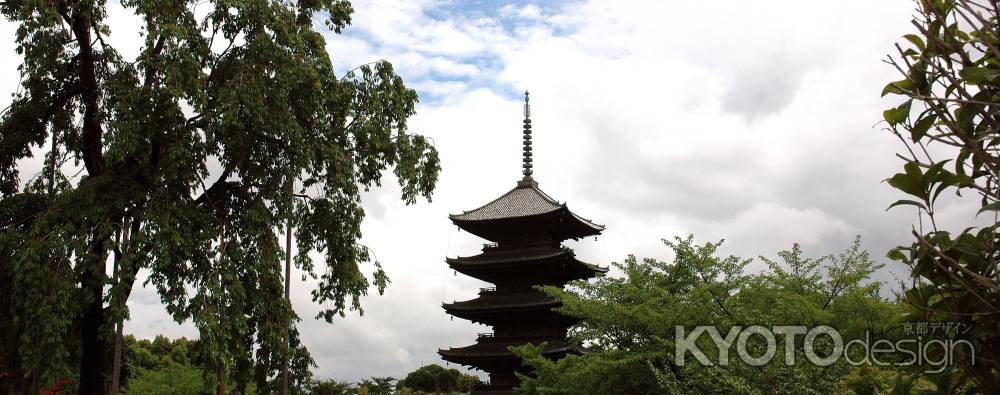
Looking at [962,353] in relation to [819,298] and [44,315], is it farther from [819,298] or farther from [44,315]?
[819,298]

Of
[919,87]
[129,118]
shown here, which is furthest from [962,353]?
[129,118]

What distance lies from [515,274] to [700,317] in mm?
11272

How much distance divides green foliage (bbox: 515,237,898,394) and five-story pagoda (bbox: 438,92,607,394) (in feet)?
20.5

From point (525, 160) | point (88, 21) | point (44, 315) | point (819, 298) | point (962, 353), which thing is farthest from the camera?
point (525, 160)

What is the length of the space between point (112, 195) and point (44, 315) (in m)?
2.12

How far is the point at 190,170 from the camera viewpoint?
12.7m

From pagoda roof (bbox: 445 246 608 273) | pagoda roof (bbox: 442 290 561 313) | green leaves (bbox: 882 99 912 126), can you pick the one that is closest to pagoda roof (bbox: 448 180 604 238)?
pagoda roof (bbox: 445 246 608 273)

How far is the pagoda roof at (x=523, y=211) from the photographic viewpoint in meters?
26.2

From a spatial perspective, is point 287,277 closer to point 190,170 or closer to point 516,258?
point 190,170

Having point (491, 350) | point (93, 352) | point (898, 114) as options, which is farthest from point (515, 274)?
point (898, 114)

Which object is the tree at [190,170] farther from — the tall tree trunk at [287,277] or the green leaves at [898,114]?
the green leaves at [898,114]

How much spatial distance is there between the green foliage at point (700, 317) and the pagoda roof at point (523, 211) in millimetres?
7557

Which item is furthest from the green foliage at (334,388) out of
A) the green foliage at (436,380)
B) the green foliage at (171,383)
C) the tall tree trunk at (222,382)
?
the green foliage at (436,380)

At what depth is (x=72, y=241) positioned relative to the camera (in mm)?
11805
